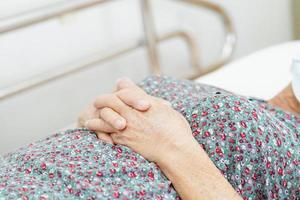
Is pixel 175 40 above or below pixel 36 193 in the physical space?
below

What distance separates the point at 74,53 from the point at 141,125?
3.44 feet

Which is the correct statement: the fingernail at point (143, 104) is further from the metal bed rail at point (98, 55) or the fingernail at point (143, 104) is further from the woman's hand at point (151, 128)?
the metal bed rail at point (98, 55)

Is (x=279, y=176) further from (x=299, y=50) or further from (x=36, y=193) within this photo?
(x=299, y=50)

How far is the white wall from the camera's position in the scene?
189cm

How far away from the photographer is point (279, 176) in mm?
1062

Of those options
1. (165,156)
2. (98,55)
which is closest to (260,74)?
(98,55)

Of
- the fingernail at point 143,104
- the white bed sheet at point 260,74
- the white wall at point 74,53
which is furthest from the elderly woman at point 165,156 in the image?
the white wall at point 74,53

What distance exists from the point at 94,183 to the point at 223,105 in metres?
0.34

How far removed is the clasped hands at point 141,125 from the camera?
3.47ft

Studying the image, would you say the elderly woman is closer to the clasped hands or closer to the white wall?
the clasped hands

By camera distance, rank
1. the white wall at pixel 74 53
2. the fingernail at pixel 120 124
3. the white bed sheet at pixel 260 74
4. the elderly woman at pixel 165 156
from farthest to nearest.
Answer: the white wall at pixel 74 53 < the white bed sheet at pixel 260 74 < the fingernail at pixel 120 124 < the elderly woman at pixel 165 156

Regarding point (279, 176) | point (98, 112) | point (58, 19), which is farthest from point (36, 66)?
point (279, 176)

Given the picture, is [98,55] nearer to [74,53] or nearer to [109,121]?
[74,53]

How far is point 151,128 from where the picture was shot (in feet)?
3.57
